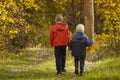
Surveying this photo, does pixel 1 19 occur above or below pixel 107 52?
above

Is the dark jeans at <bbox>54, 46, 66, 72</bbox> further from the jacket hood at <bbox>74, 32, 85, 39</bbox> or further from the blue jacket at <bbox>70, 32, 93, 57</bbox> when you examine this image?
the jacket hood at <bbox>74, 32, 85, 39</bbox>

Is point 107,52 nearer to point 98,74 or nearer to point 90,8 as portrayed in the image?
point 90,8

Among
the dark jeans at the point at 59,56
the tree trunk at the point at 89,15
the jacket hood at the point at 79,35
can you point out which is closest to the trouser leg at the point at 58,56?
the dark jeans at the point at 59,56

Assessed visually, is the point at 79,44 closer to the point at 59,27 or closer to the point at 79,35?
the point at 79,35

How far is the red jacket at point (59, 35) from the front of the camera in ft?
48.1

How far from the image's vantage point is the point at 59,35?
14.7 m

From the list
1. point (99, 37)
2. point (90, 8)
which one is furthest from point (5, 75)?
point (99, 37)

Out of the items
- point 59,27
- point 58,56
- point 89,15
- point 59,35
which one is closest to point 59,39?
point 59,35

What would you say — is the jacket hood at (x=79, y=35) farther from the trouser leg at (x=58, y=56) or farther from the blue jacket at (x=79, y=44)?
the trouser leg at (x=58, y=56)

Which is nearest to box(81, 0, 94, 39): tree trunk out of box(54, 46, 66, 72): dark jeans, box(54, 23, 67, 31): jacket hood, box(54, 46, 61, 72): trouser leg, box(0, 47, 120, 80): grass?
box(0, 47, 120, 80): grass

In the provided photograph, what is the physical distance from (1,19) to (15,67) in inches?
99.5

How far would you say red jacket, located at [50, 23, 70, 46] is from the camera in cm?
1465

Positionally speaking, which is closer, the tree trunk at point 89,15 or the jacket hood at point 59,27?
the jacket hood at point 59,27

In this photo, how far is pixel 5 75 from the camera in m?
15.2
